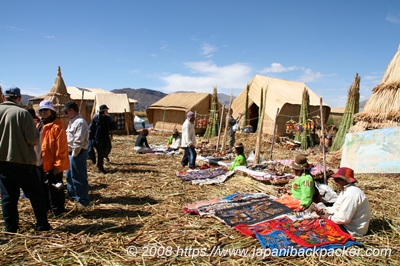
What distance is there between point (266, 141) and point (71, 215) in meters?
10.2

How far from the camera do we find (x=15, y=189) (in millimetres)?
3193

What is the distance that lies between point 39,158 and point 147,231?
5.46ft

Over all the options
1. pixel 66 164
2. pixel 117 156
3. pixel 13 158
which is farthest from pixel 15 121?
pixel 117 156

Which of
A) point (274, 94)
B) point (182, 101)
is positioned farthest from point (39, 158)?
point (182, 101)

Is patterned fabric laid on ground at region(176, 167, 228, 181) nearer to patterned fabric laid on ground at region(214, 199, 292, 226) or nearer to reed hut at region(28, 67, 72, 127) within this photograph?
patterned fabric laid on ground at region(214, 199, 292, 226)

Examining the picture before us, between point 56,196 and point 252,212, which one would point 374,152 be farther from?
point 56,196

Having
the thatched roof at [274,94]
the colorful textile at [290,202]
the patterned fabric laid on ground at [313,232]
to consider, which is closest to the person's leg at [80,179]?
the patterned fabric laid on ground at [313,232]

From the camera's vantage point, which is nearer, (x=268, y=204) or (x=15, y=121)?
(x=15, y=121)

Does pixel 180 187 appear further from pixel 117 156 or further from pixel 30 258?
pixel 117 156

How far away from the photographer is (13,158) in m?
3.06

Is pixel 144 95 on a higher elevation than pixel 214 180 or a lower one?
higher

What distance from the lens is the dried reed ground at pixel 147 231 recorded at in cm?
290

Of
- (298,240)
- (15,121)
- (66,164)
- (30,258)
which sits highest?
(15,121)

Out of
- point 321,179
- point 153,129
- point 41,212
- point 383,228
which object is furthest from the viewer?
point 153,129
